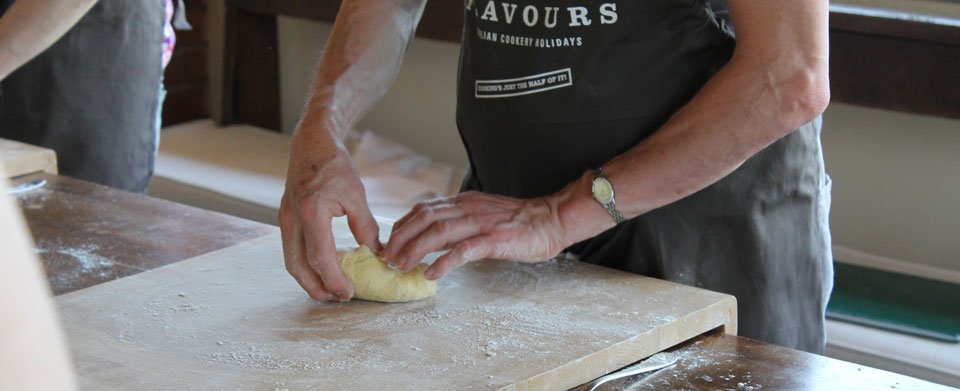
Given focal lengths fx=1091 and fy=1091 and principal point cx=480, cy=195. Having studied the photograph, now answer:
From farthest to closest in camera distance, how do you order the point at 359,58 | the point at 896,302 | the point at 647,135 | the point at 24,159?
the point at 896,302 → the point at 24,159 → the point at 359,58 → the point at 647,135

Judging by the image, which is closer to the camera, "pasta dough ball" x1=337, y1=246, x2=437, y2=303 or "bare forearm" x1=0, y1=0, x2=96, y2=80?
"pasta dough ball" x1=337, y1=246, x2=437, y2=303

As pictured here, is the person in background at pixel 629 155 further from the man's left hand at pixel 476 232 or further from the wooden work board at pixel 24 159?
the wooden work board at pixel 24 159

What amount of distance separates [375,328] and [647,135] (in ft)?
1.49

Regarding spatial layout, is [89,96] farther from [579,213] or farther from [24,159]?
[579,213]

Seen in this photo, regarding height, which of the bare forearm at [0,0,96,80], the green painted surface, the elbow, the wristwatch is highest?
the elbow

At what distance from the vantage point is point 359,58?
1604 mm

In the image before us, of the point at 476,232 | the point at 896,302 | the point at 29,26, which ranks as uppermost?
the point at 29,26

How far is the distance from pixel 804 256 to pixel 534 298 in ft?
1.39

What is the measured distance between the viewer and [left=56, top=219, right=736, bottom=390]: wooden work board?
1.08 meters

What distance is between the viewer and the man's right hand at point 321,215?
131 centimetres

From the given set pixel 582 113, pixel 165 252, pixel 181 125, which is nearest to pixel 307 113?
pixel 165 252

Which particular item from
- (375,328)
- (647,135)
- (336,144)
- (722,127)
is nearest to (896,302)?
(647,135)

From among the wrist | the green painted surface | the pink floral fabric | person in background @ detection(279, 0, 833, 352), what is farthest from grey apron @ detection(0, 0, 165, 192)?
the green painted surface

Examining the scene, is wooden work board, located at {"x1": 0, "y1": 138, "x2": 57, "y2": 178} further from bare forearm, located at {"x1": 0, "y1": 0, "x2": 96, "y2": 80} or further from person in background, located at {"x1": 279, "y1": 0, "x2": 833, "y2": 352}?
person in background, located at {"x1": 279, "y1": 0, "x2": 833, "y2": 352}
